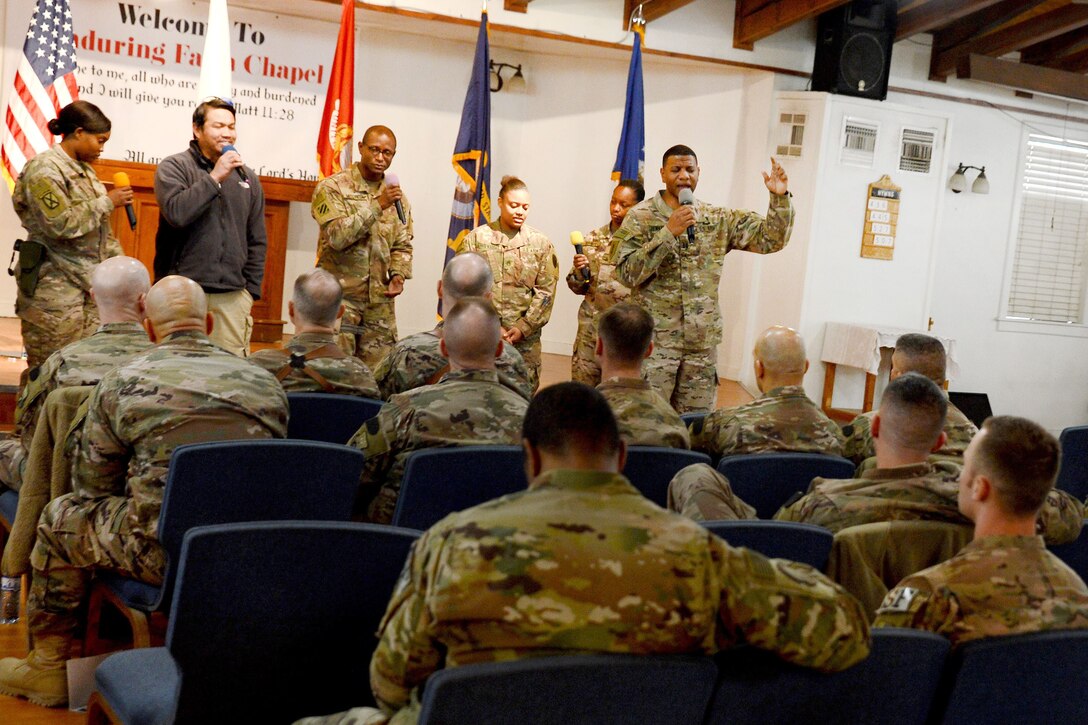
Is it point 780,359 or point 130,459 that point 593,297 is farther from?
point 130,459

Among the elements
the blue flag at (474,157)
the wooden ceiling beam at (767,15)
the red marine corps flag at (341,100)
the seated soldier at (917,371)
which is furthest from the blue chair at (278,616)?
the wooden ceiling beam at (767,15)

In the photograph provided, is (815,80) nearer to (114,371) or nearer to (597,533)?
(114,371)

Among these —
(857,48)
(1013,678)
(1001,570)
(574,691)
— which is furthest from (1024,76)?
(574,691)

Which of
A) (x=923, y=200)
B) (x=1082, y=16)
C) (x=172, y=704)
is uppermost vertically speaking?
(x=1082, y=16)

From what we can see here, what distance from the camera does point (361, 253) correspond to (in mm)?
5668

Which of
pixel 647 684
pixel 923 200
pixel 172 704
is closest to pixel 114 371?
pixel 172 704

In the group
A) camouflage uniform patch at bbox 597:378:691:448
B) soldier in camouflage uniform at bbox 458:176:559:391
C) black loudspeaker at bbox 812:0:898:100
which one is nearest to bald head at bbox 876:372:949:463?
camouflage uniform patch at bbox 597:378:691:448

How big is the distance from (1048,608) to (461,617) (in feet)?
3.12

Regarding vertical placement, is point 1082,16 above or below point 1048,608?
above

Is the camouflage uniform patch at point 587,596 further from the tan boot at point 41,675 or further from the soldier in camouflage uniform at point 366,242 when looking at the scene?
the soldier in camouflage uniform at point 366,242

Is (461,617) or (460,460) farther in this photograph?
(460,460)

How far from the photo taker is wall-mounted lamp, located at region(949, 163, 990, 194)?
984cm

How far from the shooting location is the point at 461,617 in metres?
1.40

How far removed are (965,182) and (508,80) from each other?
4213 mm
